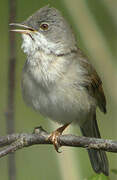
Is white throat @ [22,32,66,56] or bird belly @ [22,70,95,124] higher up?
white throat @ [22,32,66,56]

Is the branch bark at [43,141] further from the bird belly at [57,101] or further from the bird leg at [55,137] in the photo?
the bird belly at [57,101]

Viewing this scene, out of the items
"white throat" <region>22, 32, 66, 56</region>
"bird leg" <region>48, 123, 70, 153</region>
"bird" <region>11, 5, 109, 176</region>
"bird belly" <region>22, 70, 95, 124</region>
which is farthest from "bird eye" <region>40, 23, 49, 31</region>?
"bird leg" <region>48, 123, 70, 153</region>

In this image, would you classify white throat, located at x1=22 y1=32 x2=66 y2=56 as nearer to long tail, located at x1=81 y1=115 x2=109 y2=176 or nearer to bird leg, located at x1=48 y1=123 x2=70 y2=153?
bird leg, located at x1=48 y1=123 x2=70 y2=153

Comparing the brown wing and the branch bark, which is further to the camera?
the brown wing

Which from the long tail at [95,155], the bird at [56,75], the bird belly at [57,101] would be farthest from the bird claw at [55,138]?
the long tail at [95,155]

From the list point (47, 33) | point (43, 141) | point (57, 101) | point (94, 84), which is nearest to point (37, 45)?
point (47, 33)

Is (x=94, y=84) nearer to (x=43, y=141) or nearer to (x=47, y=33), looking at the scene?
(x=47, y=33)
